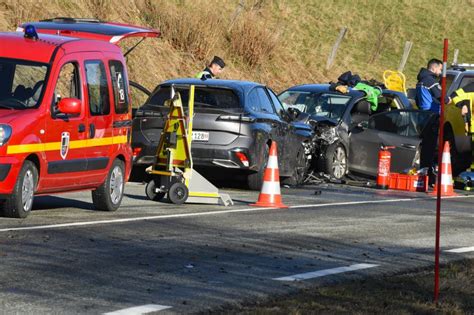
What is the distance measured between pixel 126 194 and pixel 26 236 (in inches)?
260

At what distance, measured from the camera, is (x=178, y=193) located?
1755 cm

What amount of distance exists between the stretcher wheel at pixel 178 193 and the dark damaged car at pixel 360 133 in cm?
672

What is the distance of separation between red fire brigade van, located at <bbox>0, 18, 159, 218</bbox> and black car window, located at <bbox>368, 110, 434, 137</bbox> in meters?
8.84

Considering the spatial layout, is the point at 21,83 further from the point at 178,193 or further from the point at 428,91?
the point at 428,91

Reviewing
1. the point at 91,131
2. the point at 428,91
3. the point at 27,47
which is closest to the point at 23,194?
the point at 91,131

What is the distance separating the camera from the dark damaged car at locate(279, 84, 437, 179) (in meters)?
24.2

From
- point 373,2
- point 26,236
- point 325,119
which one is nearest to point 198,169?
point 325,119

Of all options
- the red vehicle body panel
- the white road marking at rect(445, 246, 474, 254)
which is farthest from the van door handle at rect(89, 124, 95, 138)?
the white road marking at rect(445, 246, 474, 254)

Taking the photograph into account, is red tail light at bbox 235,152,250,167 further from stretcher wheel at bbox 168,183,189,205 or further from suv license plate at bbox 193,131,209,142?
stretcher wheel at bbox 168,183,189,205

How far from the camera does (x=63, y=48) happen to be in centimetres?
1532

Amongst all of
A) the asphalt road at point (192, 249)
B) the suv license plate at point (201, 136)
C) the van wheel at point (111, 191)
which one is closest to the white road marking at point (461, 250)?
the asphalt road at point (192, 249)

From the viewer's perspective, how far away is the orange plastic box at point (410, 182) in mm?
23438

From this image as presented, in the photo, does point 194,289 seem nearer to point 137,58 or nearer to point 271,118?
point 271,118

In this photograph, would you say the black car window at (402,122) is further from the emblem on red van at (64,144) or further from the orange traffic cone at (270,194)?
the emblem on red van at (64,144)
